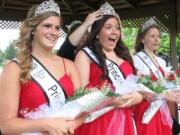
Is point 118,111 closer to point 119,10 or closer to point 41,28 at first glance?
point 41,28

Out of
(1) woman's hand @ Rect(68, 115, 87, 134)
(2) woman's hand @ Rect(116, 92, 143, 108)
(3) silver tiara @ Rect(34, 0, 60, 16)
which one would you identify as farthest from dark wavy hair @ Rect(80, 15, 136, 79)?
(1) woman's hand @ Rect(68, 115, 87, 134)

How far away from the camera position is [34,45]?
2633mm

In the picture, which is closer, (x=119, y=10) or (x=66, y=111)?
(x=66, y=111)

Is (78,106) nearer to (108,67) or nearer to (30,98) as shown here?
(30,98)

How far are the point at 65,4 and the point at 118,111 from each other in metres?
5.26

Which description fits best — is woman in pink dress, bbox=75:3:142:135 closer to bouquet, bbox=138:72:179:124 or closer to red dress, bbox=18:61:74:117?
bouquet, bbox=138:72:179:124

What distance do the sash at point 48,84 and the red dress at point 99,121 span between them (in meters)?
0.67

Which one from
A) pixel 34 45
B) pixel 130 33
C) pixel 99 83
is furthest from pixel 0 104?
pixel 130 33

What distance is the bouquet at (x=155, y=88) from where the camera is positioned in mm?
3379

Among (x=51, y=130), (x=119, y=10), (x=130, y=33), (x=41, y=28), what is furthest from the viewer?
(x=130, y=33)

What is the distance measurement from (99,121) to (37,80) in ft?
2.75

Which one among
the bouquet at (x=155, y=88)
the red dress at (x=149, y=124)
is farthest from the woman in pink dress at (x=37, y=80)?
the red dress at (x=149, y=124)

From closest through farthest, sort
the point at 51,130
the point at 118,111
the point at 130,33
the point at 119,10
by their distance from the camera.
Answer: the point at 51,130
the point at 118,111
the point at 119,10
the point at 130,33

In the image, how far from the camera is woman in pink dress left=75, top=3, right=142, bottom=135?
3188mm
